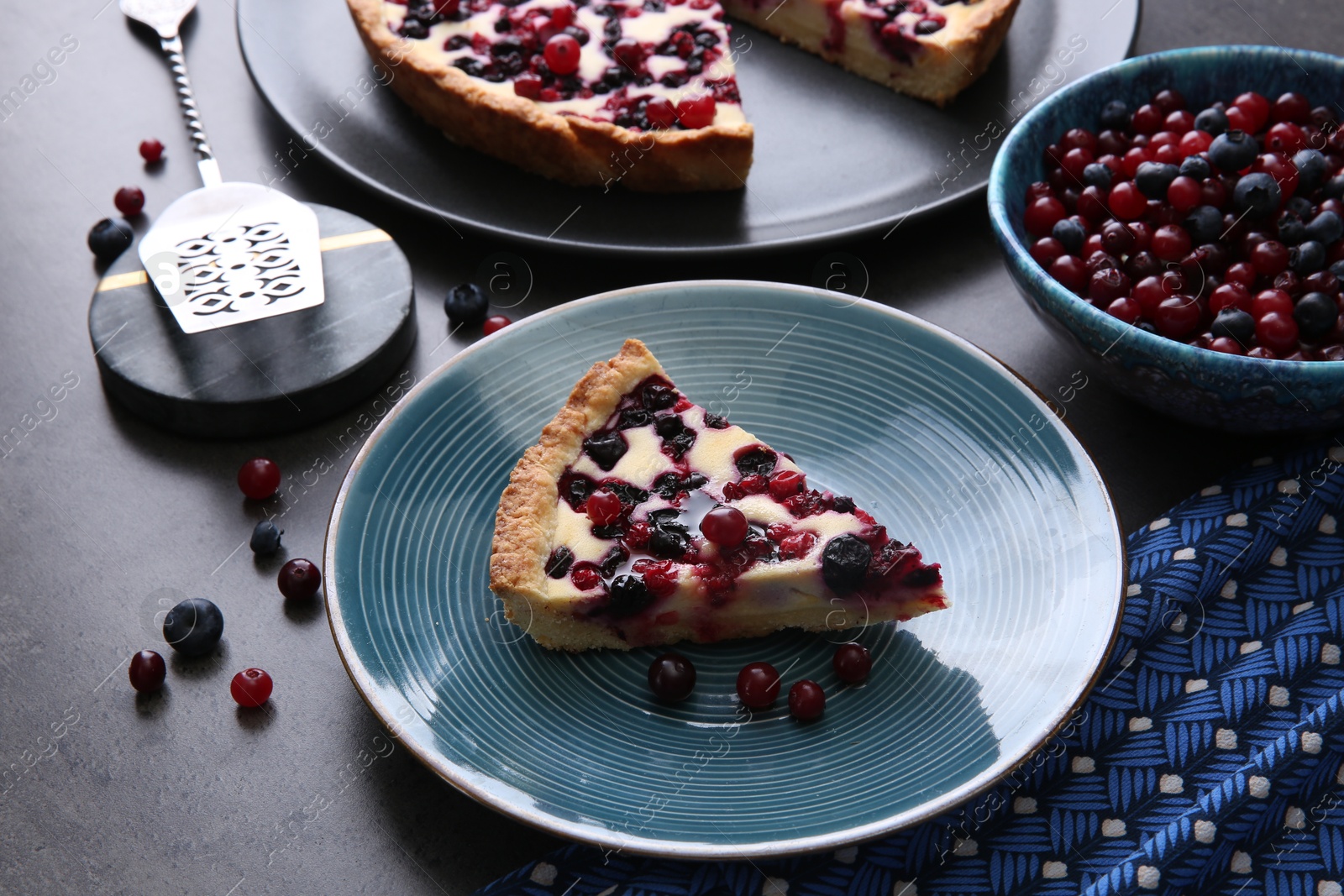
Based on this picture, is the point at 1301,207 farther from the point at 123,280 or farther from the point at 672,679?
the point at 123,280

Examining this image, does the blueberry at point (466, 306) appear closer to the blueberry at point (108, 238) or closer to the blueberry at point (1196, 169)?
the blueberry at point (108, 238)

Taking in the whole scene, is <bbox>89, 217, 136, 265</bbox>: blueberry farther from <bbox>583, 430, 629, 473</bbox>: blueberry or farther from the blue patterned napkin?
the blue patterned napkin

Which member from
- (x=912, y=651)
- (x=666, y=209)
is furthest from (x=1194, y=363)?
(x=666, y=209)

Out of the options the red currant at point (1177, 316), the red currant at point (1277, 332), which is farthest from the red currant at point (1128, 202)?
the red currant at point (1277, 332)

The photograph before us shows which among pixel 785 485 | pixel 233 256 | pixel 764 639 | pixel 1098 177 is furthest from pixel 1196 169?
pixel 233 256

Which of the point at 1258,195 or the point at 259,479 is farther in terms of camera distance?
the point at 259,479

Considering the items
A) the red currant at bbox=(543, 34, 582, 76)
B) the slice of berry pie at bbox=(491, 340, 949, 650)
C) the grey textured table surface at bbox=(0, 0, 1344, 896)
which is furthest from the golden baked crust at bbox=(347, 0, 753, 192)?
the slice of berry pie at bbox=(491, 340, 949, 650)
